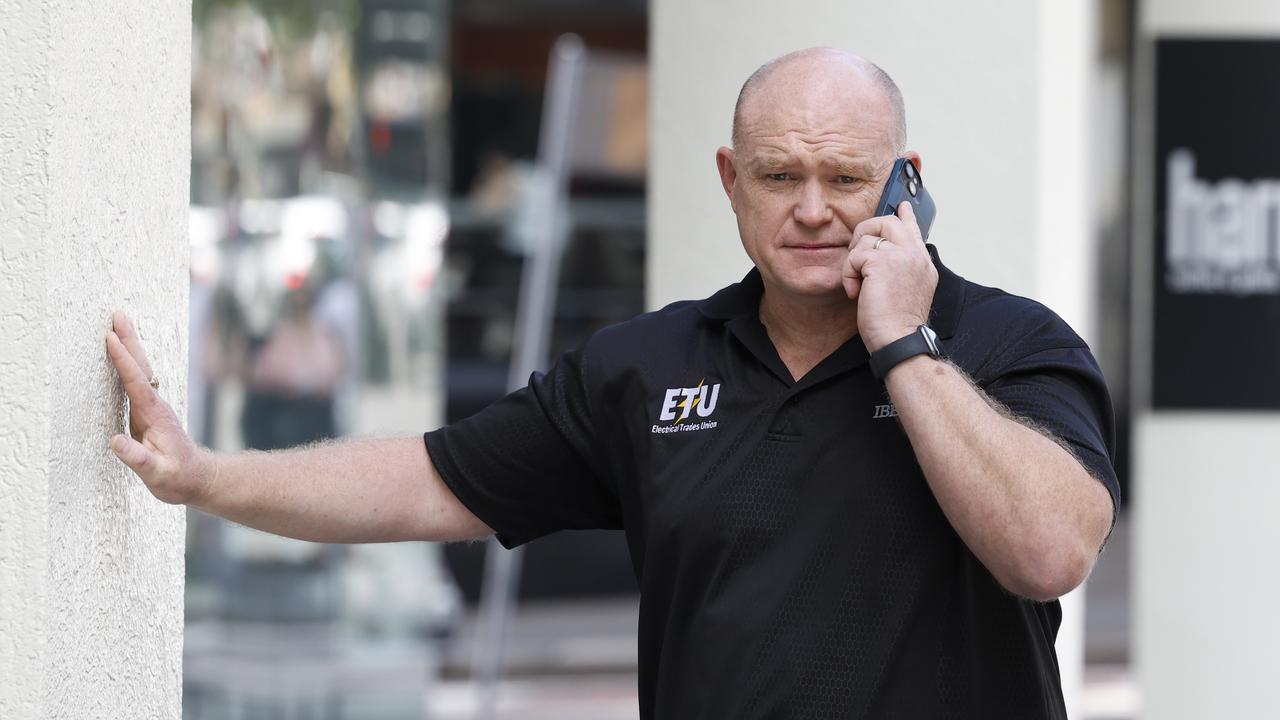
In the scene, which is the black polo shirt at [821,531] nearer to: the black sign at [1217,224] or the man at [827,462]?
the man at [827,462]

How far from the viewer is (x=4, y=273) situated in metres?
2.21

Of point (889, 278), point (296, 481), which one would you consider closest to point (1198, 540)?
point (889, 278)

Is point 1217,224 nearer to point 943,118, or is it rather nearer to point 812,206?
point 943,118

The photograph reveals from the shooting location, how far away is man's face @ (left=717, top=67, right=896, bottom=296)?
255 cm

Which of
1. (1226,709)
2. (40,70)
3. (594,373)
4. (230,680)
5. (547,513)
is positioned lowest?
(230,680)

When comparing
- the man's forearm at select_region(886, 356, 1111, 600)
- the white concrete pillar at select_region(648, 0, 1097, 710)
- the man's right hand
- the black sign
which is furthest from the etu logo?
the black sign

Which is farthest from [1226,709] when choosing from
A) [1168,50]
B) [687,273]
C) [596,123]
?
[596,123]

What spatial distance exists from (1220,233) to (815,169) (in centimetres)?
344

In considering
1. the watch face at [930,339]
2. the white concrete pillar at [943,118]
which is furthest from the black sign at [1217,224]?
the watch face at [930,339]

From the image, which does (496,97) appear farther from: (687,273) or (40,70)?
(40,70)

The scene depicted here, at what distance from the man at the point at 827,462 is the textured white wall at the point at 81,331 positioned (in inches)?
4.2

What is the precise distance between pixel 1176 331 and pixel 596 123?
3.73 meters

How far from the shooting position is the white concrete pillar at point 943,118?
410 centimetres

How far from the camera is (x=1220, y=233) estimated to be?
5.63 m
